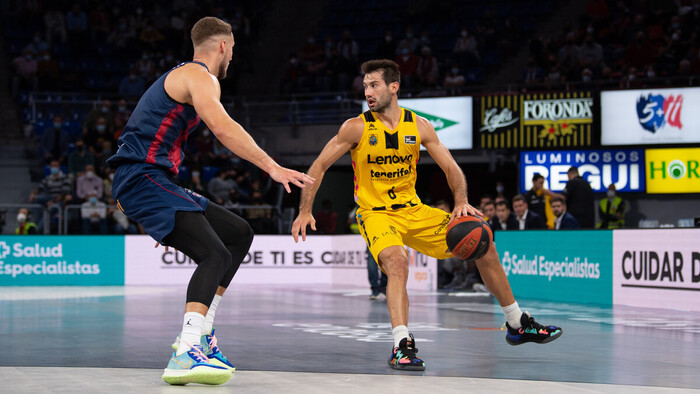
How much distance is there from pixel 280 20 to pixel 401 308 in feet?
83.4

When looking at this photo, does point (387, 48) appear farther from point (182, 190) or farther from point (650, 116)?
point (182, 190)

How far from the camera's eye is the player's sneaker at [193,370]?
5.57m

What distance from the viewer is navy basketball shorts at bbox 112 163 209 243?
19.1 ft

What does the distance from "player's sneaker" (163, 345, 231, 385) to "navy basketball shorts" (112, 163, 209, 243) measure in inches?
29.9

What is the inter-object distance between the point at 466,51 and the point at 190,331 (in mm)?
21611

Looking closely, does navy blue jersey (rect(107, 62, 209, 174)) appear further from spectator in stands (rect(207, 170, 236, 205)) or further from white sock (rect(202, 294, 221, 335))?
spectator in stands (rect(207, 170, 236, 205))

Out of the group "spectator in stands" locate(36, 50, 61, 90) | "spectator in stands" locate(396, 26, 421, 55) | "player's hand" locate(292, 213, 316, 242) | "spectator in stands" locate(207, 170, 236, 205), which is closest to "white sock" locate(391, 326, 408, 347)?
"player's hand" locate(292, 213, 316, 242)

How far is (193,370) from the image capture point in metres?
5.58

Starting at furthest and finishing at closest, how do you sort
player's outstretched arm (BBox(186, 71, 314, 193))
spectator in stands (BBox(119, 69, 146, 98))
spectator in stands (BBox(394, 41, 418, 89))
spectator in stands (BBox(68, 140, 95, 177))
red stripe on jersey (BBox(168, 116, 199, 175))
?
1. spectator in stands (BBox(119, 69, 146, 98))
2. spectator in stands (BBox(394, 41, 418, 89))
3. spectator in stands (BBox(68, 140, 95, 177))
4. red stripe on jersey (BBox(168, 116, 199, 175))
5. player's outstretched arm (BBox(186, 71, 314, 193))

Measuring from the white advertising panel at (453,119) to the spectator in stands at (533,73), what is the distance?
7.27ft

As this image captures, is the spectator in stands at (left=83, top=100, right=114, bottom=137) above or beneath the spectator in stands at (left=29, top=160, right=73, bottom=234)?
above

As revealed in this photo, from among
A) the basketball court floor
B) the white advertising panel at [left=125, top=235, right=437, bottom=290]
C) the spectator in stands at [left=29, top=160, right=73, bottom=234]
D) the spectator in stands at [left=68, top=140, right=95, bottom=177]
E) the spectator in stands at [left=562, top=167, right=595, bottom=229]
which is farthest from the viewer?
the spectator in stands at [left=68, top=140, right=95, bottom=177]

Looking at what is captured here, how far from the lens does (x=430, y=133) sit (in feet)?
24.3

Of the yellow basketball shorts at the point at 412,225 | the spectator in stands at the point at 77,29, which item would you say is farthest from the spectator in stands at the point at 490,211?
the spectator in stands at the point at 77,29
